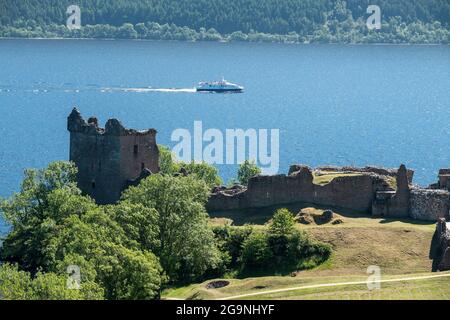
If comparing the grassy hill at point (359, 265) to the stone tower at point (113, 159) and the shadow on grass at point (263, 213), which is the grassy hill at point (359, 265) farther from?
the stone tower at point (113, 159)

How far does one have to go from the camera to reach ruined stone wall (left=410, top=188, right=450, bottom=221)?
305 ft

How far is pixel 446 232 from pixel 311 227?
8.94 m

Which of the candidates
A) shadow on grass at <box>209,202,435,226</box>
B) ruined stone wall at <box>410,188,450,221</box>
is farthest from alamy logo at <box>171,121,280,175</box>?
ruined stone wall at <box>410,188,450,221</box>

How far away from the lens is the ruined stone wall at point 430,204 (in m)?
92.9

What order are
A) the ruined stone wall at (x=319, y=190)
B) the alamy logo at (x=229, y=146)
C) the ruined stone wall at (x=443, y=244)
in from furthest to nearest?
the alamy logo at (x=229, y=146) < the ruined stone wall at (x=319, y=190) < the ruined stone wall at (x=443, y=244)

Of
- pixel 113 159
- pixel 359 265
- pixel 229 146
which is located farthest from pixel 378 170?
pixel 229 146

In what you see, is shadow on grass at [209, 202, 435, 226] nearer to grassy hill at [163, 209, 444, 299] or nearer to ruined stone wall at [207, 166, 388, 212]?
grassy hill at [163, 209, 444, 299]

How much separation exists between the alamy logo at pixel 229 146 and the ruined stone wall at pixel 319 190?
115 feet

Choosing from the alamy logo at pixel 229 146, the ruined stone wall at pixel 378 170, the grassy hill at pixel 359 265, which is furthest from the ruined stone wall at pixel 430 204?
→ the alamy logo at pixel 229 146

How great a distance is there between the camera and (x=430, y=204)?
306 ft

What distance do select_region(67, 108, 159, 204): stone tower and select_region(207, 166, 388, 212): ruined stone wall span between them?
9878 mm
